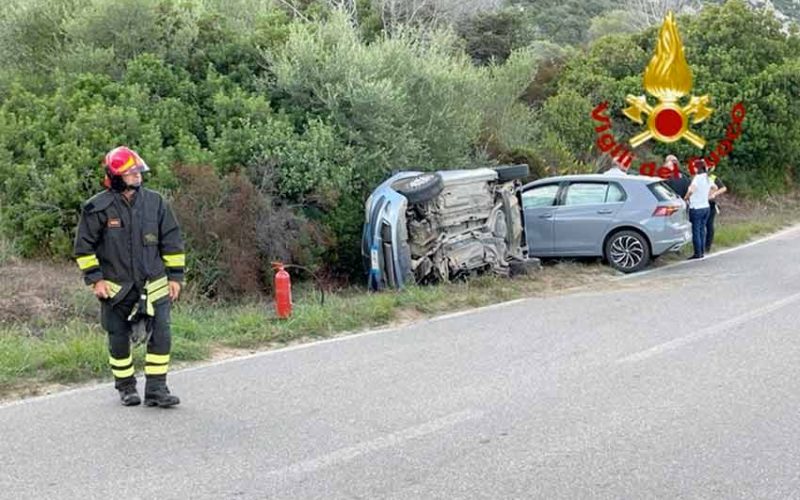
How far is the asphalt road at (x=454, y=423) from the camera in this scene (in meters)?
5.36

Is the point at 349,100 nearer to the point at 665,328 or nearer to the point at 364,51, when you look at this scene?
the point at 364,51

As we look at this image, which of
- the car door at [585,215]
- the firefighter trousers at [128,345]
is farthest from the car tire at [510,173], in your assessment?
the firefighter trousers at [128,345]

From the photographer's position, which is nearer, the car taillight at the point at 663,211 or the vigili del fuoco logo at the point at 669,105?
the car taillight at the point at 663,211

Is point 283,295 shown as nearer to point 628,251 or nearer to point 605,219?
point 605,219

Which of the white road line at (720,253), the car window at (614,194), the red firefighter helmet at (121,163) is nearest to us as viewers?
the red firefighter helmet at (121,163)

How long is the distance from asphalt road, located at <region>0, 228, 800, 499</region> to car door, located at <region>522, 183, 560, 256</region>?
5694 mm

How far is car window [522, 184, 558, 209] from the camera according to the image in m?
15.8

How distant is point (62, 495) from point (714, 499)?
3.46 m

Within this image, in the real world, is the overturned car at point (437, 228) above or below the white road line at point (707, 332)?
above

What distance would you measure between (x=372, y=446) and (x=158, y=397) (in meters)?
1.83

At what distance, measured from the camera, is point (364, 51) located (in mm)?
16578

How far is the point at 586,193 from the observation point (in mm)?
15727

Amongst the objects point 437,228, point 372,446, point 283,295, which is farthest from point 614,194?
point 372,446

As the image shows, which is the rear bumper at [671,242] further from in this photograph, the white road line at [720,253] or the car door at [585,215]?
the car door at [585,215]
